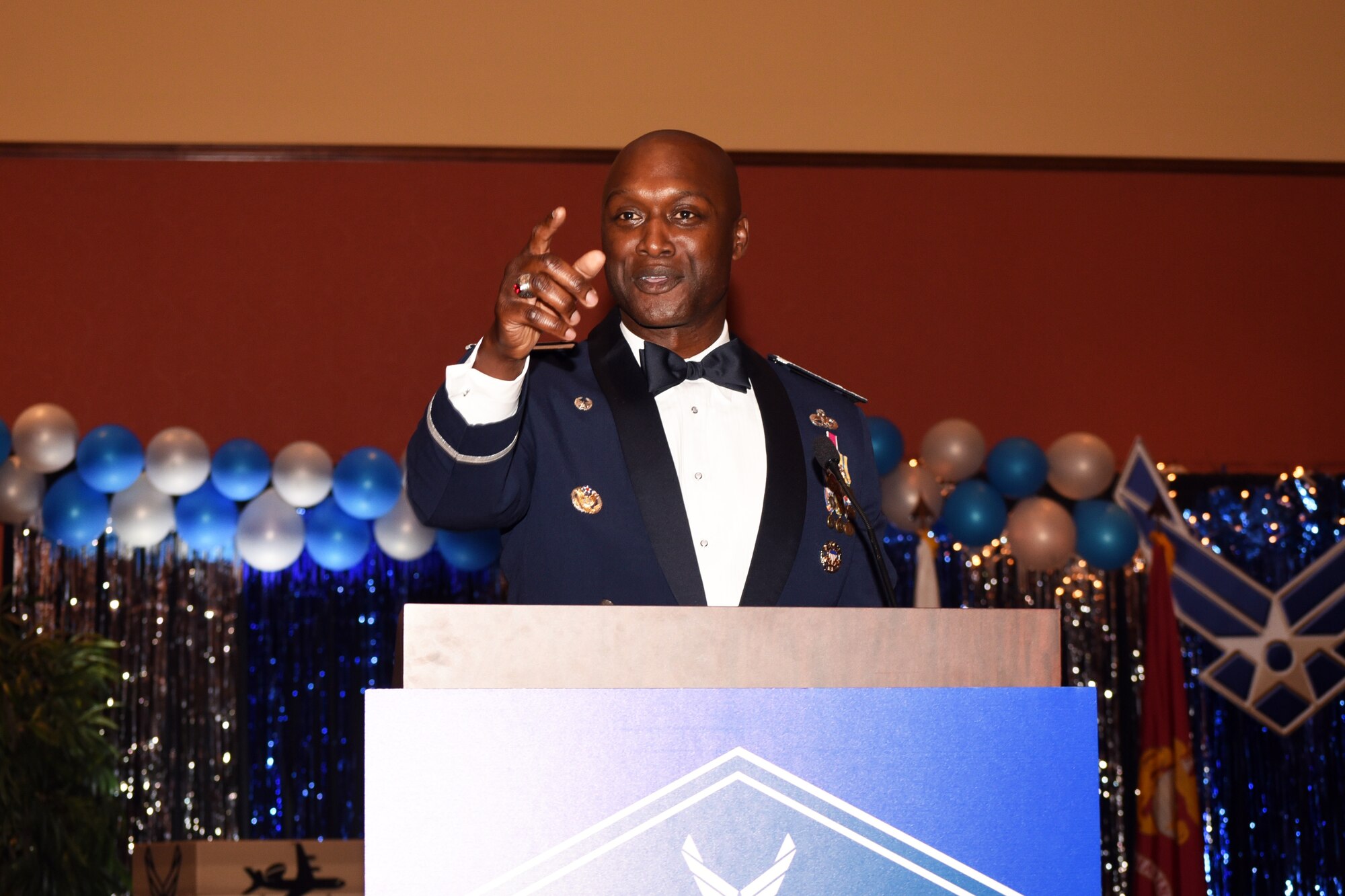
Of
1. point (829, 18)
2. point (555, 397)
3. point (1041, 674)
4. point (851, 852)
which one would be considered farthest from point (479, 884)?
point (829, 18)

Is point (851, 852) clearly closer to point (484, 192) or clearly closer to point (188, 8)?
point (484, 192)

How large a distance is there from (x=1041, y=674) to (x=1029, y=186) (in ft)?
12.8

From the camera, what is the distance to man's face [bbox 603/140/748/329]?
6.88ft

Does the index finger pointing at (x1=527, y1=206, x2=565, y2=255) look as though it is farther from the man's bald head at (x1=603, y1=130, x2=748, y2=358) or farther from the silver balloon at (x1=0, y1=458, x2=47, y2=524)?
the silver balloon at (x1=0, y1=458, x2=47, y2=524)

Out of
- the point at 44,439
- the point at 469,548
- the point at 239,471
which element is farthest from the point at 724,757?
the point at 44,439

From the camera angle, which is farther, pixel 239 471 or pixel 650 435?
pixel 239 471

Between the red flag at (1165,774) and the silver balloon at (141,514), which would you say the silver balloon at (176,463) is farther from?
the red flag at (1165,774)

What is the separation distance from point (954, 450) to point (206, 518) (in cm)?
229

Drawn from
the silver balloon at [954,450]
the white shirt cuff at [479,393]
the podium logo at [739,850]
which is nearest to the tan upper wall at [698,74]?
the silver balloon at [954,450]

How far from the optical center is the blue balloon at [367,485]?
404 centimetres

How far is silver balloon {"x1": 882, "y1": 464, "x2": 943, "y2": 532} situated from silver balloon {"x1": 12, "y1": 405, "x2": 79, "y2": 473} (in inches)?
96.6

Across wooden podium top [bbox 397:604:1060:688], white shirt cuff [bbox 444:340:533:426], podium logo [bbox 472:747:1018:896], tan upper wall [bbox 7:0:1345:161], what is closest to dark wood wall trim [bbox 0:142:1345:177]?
tan upper wall [bbox 7:0:1345:161]

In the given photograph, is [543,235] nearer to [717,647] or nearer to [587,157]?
[717,647]

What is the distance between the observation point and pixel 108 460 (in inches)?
158
